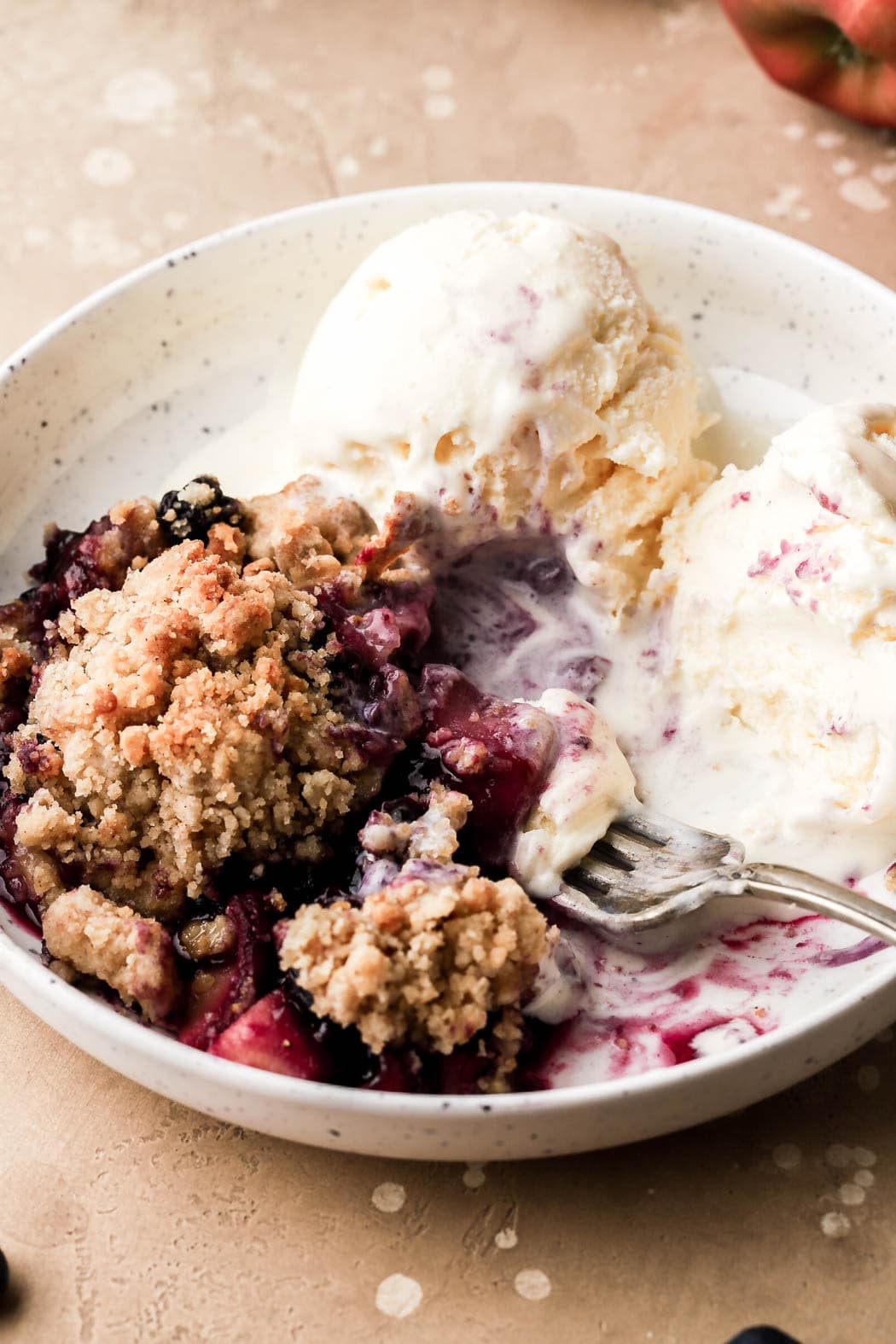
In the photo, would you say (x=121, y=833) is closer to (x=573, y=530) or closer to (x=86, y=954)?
(x=86, y=954)

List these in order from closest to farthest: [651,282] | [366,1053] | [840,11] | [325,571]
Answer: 1. [366,1053]
2. [325,571]
3. [651,282]
4. [840,11]

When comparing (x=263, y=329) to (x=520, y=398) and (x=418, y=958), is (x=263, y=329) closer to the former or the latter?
(x=520, y=398)

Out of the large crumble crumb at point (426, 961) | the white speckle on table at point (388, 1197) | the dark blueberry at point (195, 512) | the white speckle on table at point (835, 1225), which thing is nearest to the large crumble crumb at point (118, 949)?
the large crumble crumb at point (426, 961)

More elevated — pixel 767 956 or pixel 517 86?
pixel 517 86

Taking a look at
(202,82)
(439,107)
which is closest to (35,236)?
(202,82)

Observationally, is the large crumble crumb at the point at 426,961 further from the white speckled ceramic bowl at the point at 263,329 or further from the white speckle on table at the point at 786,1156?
the white speckled ceramic bowl at the point at 263,329

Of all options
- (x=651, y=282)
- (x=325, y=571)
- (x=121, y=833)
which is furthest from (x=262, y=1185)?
(x=651, y=282)
